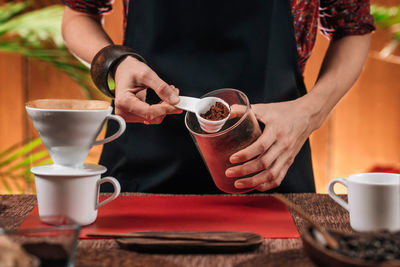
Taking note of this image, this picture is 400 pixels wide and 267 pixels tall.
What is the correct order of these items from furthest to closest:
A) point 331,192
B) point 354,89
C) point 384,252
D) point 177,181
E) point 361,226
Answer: point 354,89
point 177,181
point 331,192
point 361,226
point 384,252

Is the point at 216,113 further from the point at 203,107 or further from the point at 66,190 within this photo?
the point at 66,190

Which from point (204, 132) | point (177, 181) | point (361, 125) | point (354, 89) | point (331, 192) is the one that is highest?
point (204, 132)

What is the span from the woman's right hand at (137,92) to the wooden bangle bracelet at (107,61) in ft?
0.14

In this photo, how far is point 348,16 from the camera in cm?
129

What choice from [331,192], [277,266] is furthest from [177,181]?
[277,266]

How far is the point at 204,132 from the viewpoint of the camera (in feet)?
3.03

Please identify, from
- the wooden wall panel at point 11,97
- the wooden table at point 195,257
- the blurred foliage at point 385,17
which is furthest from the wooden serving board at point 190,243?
the wooden wall panel at point 11,97

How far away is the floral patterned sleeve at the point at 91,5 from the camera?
4.24 feet

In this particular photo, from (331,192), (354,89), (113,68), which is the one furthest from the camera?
(354,89)

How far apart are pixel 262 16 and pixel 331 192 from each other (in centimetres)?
52

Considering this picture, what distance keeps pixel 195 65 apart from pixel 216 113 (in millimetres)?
325

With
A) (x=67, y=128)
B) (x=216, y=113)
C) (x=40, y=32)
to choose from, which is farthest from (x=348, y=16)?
(x=40, y=32)

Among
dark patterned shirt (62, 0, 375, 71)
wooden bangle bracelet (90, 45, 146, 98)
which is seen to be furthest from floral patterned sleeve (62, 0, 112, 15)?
wooden bangle bracelet (90, 45, 146, 98)

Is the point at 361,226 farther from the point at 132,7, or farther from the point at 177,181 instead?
the point at 132,7
